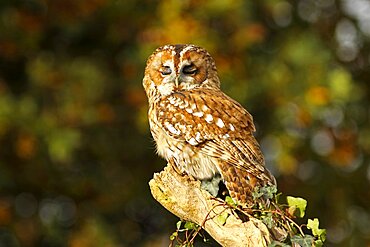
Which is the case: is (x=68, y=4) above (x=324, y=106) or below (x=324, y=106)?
above

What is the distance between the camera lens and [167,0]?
8617 millimetres

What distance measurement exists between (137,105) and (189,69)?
4.25 metres

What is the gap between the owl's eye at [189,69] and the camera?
15.6ft

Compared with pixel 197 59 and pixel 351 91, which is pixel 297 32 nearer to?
pixel 351 91

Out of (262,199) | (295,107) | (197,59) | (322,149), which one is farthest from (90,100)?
(262,199)

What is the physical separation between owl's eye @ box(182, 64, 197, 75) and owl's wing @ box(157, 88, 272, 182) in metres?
0.22

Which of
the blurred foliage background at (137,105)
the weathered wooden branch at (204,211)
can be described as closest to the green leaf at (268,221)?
the weathered wooden branch at (204,211)

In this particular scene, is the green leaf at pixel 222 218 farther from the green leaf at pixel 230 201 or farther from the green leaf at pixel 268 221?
the green leaf at pixel 268 221

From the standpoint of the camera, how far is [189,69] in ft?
15.7

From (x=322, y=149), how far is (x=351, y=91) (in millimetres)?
1378

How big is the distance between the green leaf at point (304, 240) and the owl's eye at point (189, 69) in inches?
57.3

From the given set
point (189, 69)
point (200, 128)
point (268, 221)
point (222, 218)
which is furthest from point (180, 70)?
point (268, 221)

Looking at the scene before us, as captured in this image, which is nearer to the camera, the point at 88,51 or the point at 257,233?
the point at 257,233

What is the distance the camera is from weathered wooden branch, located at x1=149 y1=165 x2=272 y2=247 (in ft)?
11.8
